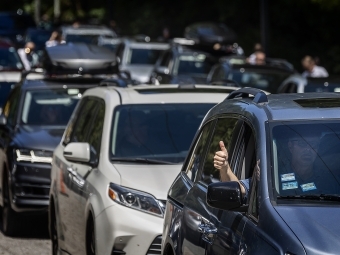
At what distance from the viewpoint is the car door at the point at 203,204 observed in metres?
5.53

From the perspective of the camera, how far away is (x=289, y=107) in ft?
18.3

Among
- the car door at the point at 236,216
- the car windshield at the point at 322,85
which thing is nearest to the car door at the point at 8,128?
the car windshield at the point at 322,85

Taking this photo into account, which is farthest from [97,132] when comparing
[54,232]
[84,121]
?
[54,232]

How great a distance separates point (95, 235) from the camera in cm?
763

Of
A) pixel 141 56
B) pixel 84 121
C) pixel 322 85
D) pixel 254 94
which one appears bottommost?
pixel 141 56

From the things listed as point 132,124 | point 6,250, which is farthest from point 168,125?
point 6,250

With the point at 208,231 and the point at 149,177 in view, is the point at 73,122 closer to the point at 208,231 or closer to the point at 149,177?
the point at 149,177

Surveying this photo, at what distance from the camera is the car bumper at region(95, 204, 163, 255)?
735 cm

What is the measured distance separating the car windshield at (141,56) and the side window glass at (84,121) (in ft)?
64.6

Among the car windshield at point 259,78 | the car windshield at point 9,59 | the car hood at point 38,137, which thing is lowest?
the car windshield at point 9,59

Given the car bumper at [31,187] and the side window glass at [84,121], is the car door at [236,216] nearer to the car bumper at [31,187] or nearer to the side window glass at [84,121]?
the side window glass at [84,121]

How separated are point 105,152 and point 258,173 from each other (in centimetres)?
329

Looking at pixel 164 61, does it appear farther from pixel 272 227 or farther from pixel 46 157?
pixel 272 227

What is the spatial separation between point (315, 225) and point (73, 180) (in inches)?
172
